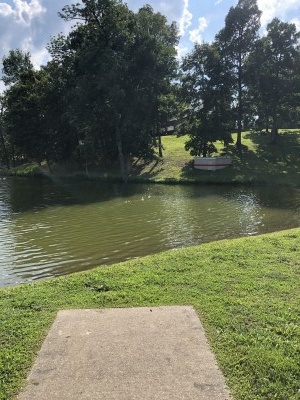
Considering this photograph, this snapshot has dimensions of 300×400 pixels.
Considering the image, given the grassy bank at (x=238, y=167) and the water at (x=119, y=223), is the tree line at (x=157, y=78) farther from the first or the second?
the water at (x=119, y=223)

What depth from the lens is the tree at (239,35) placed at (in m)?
30.0

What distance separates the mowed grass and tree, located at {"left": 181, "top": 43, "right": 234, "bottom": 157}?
95.6 inches

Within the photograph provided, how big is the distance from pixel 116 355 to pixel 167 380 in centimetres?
67

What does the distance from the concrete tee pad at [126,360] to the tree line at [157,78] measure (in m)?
23.7

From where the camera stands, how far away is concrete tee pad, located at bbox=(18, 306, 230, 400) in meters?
3.24

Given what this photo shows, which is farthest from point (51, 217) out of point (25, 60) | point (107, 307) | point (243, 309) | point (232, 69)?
point (25, 60)

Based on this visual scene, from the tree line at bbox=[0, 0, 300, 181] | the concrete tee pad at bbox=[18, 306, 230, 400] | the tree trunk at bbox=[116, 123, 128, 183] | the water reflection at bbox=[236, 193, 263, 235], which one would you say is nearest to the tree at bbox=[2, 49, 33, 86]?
the tree line at bbox=[0, 0, 300, 181]

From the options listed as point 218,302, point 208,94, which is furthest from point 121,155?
point 218,302

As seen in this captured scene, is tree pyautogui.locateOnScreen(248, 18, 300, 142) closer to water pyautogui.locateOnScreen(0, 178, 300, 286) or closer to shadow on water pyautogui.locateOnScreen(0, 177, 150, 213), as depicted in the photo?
water pyautogui.locateOnScreen(0, 178, 300, 286)

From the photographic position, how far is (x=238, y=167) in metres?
28.0

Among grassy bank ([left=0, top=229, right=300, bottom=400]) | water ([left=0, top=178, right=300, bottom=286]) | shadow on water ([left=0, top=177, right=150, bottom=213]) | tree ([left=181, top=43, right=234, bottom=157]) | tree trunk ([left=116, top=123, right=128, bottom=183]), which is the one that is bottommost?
water ([left=0, top=178, right=300, bottom=286])

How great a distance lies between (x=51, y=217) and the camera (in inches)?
616

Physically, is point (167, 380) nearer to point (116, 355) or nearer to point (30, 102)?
point (116, 355)

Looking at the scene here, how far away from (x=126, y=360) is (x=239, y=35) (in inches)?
1253
